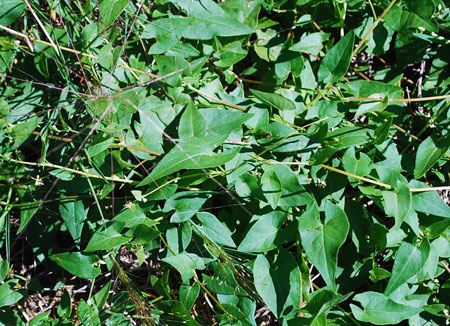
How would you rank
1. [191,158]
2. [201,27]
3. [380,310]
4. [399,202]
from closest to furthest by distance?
[191,158] → [399,202] → [380,310] → [201,27]

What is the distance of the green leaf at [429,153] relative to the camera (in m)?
1.50

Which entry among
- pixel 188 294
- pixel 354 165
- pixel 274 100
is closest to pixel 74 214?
pixel 188 294

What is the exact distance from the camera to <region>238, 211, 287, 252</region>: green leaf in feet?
4.64

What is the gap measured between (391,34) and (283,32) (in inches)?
15.4

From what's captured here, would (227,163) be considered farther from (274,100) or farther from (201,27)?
(201,27)

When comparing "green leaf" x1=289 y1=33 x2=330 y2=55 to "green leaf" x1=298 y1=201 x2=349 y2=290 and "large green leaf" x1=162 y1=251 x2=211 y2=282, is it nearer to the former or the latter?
"green leaf" x1=298 y1=201 x2=349 y2=290

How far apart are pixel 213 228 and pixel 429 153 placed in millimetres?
740

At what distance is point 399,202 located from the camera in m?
1.36

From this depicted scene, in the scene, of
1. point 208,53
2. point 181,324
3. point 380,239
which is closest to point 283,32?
point 208,53

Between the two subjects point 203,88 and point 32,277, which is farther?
point 32,277

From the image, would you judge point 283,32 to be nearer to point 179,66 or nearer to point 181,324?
point 179,66

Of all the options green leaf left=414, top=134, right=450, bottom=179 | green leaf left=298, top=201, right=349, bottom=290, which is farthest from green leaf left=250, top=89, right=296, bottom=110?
green leaf left=414, top=134, right=450, bottom=179

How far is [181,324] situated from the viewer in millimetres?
1565

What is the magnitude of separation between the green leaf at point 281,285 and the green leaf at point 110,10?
830mm
